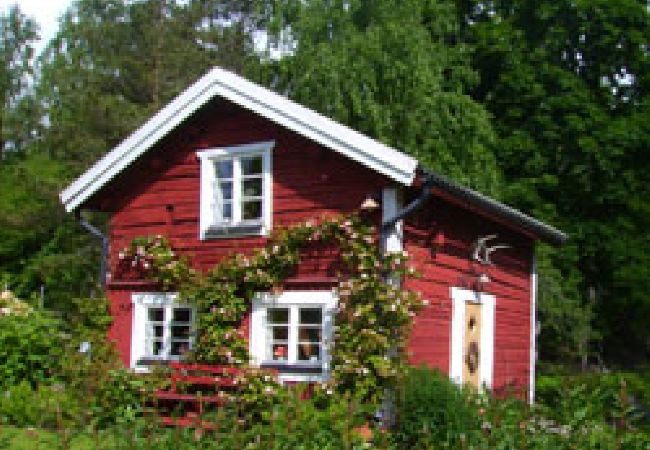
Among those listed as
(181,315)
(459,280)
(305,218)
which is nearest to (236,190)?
(305,218)

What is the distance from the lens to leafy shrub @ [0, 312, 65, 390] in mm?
13773

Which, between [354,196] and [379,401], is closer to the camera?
[379,401]

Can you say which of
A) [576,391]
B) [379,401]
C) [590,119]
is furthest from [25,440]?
[590,119]

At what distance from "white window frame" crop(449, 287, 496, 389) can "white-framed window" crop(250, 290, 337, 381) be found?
6.14 ft

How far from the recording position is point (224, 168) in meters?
13.5

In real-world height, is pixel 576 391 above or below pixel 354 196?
below

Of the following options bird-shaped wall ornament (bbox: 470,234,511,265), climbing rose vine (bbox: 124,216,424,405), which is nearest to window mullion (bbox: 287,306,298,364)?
climbing rose vine (bbox: 124,216,424,405)

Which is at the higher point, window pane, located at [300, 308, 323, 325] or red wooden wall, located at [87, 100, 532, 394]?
red wooden wall, located at [87, 100, 532, 394]

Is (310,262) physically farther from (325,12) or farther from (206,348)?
(325,12)

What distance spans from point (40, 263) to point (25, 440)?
1672cm

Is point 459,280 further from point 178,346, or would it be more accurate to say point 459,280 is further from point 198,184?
point 178,346

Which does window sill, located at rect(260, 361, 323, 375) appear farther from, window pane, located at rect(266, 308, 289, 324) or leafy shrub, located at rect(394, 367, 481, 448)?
leafy shrub, located at rect(394, 367, 481, 448)

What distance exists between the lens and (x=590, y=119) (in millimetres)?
27328

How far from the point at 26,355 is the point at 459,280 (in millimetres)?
6785
